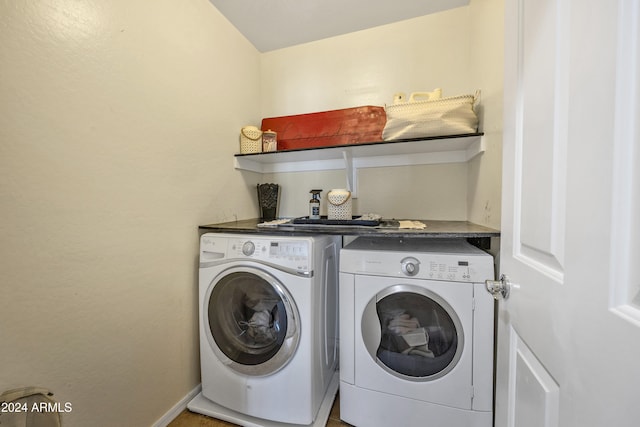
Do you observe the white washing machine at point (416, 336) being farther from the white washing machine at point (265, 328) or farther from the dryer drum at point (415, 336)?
the white washing machine at point (265, 328)

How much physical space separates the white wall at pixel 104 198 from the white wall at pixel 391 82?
26.3 inches

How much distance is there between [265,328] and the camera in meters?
1.21

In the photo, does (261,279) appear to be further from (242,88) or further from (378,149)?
(242,88)

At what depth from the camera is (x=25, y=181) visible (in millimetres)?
733

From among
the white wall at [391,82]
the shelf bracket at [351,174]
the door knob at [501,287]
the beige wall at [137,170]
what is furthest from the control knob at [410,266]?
the shelf bracket at [351,174]

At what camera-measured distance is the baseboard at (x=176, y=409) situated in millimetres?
1136

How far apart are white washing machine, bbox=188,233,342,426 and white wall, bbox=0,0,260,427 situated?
6.8 inches

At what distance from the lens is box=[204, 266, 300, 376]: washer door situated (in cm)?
111

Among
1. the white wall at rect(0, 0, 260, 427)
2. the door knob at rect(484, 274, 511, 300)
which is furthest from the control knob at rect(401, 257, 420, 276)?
the white wall at rect(0, 0, 260, 427)

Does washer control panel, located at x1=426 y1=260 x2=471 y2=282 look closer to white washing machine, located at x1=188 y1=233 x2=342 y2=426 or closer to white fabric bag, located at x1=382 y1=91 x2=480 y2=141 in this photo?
white washing machine, located at x1=188 y1=233 x2=342 y2=426

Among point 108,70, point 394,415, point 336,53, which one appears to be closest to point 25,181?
point 108,70

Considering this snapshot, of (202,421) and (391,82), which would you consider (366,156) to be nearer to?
(391,82)

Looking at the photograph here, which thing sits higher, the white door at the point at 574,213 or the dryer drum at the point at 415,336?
the white door at the point at 574,213

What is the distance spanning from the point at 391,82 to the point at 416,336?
1670 millimetres
